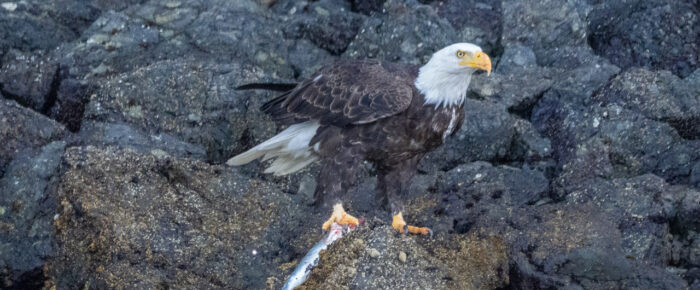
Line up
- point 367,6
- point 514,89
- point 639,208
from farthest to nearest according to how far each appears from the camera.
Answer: point 367,6
point 514,89
point 639,208

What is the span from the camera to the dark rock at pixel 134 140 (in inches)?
237

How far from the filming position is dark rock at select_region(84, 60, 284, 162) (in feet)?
21.1

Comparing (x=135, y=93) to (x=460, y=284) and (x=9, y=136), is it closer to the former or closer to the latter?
(x=9, y=136)

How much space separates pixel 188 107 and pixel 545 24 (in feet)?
10.9

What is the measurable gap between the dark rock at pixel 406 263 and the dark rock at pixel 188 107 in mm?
1946

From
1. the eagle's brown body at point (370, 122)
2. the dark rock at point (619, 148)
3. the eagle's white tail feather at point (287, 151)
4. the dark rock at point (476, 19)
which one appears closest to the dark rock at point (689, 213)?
the dark rock at point (619, 148)

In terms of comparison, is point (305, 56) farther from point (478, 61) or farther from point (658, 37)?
point (658, 37)

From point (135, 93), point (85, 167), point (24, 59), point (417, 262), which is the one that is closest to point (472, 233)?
point (417, 262)

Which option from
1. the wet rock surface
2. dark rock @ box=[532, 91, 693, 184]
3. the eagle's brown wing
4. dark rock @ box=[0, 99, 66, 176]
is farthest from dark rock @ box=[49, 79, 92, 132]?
dark rock @ box=[532, 91, 693, 184]

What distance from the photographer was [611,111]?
643 centimetres

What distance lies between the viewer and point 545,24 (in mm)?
7879

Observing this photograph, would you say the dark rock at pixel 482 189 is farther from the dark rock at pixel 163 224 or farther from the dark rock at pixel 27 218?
the dark rock at pixel 27 218

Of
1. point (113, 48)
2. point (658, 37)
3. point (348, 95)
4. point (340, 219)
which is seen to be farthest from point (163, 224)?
point (658, 37)

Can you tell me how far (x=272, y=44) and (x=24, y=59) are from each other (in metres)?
2.03
